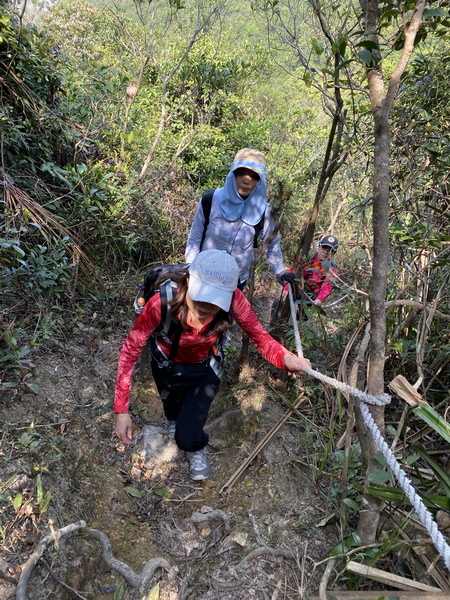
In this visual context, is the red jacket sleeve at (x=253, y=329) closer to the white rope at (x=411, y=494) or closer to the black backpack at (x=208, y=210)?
the white rope at (x=411, y=494)

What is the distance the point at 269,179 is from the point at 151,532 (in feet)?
18.3

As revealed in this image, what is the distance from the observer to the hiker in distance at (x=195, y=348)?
2.19 meters

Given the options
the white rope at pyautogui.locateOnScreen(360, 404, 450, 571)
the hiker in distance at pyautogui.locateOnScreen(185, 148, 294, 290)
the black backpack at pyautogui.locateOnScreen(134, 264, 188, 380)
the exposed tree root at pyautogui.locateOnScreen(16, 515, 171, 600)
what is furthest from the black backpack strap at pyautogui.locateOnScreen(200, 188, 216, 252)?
the exposed tree root at pyautogui.locateOnScreen(16, 515, 171, 600)

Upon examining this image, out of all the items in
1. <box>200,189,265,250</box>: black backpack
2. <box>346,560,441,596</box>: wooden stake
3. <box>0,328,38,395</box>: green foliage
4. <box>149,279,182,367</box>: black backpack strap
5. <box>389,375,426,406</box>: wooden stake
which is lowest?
<box>0,328,38,395</box>: green foliage

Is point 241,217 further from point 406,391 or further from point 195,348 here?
point 406,391

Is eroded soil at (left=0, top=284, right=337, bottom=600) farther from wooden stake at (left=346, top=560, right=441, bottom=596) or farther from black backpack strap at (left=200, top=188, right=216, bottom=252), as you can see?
black backpack strap at (left=200, top=188, right=216, bottom=252)

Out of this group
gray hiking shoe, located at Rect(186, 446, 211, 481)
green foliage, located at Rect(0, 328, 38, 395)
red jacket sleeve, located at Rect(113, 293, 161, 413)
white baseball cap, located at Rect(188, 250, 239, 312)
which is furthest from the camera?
gray hiking shoe, located at Rect(186, 446, 211, 481)

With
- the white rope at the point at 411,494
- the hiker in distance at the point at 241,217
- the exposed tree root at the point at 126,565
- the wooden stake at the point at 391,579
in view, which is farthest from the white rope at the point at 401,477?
the hiker in distance at the point at 241,217

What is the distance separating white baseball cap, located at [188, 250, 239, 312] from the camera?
2.15 metres

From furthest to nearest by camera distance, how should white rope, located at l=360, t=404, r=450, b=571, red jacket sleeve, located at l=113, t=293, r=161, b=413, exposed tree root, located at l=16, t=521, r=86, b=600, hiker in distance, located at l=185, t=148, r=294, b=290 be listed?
hiker in distance, located at l=185, t=148, r=294, b=290
red jacket sleeve, located at l=113, t=293, r=161, b=413
exposed tree root, located at l=16, t=521, r=86, b=600
white rope, located at l=360, t=404, r=450, b=571

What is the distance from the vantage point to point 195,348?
2.60 metres

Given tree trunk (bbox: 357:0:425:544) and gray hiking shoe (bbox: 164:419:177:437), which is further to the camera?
gray hiking shoe (bbox: 164:419:177:437)

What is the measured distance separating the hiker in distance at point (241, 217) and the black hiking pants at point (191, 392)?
3.01 feet

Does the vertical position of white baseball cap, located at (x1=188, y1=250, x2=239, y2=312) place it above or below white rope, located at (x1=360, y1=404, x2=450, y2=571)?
above
